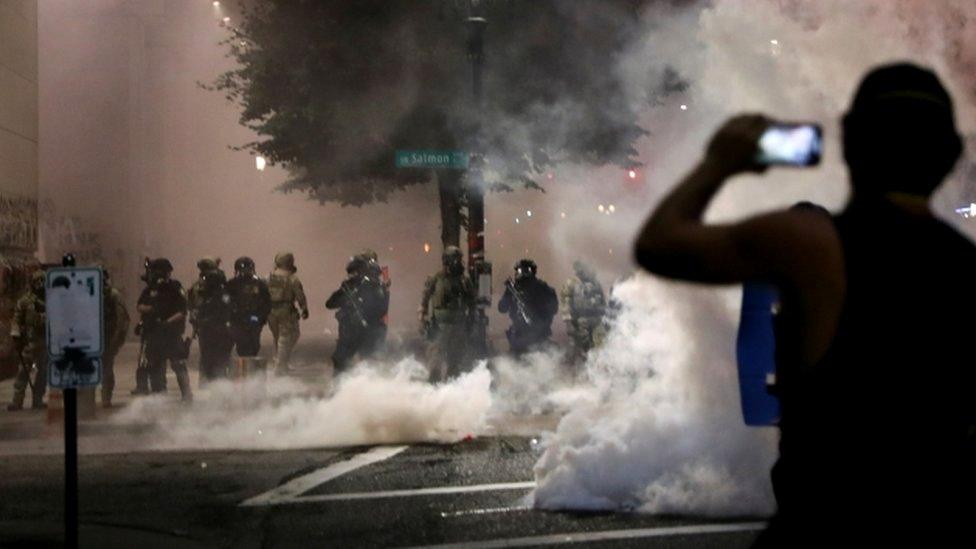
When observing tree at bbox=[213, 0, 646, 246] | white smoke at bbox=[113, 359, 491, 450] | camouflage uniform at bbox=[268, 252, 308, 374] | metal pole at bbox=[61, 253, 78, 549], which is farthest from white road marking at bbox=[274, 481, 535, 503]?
tree at bbox=[213, 0, 646, 246]

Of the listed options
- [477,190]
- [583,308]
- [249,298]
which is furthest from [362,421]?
[477,190]

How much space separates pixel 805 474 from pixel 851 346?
25 centimetres

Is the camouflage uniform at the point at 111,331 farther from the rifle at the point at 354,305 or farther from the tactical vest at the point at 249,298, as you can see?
the rifle at the point at 354,305

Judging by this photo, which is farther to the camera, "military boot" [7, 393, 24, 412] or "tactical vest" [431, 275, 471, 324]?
"tactical vest" [431, 275, 471, 324]

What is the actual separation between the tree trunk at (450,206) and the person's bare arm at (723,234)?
2037 centimetres

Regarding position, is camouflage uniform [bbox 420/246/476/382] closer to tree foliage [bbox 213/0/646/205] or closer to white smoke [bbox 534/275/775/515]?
tree foliage [bbox 213/0/646/205]

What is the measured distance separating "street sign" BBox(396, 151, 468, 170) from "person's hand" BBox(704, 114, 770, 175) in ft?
44.0

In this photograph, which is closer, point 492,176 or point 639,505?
point 639,505

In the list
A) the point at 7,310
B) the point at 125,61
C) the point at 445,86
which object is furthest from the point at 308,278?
the point at 7,310

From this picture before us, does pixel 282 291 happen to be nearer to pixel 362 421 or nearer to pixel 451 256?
pixel 451 256

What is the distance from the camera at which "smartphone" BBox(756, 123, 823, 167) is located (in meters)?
2.19

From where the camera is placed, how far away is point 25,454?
10.1 m

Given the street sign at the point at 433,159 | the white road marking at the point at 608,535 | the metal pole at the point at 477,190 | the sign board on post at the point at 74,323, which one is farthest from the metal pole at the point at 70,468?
the street sign at the point at 433,159

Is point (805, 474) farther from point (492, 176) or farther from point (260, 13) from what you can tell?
point (260, 13)
